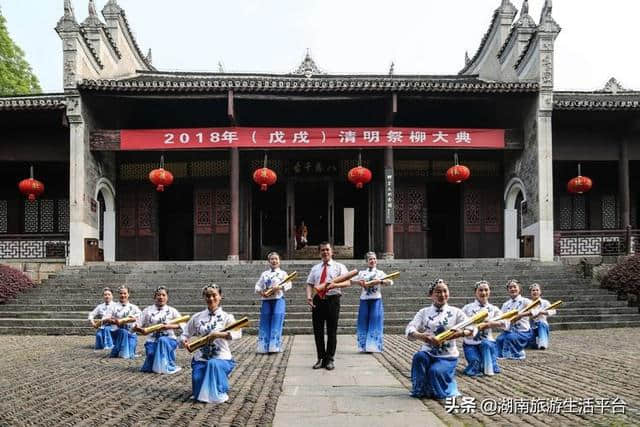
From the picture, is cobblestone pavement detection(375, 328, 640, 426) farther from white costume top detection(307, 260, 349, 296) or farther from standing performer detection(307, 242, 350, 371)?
white costume top detection(307, 260, 349, 296)

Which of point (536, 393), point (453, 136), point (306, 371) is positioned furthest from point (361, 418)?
point (453, 136)

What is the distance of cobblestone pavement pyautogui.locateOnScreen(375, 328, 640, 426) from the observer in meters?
5.07

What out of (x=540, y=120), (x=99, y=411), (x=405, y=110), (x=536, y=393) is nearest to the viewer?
(x=99, y=411)

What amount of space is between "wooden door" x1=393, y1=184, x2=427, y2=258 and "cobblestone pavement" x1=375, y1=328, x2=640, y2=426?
8.58 metres

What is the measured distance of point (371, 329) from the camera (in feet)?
30.5

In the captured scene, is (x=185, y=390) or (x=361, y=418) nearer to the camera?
(x=361, y=418)

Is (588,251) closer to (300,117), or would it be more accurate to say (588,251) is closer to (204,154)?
(300,117)

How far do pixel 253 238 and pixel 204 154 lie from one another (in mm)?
3139

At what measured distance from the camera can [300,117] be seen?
1906 centimetres

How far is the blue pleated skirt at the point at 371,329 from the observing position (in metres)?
9.23

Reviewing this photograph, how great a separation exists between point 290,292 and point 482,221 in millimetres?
7448

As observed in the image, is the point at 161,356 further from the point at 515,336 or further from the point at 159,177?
the point at 159,177

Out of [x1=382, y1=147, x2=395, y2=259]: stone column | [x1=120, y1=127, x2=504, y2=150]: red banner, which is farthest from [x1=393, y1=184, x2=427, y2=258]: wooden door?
[x1=120, y1=127, x2=504, y2=150]: red banner

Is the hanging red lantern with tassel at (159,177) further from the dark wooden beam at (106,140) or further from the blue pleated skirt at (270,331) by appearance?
the blue pleated skirt at (270,331)
